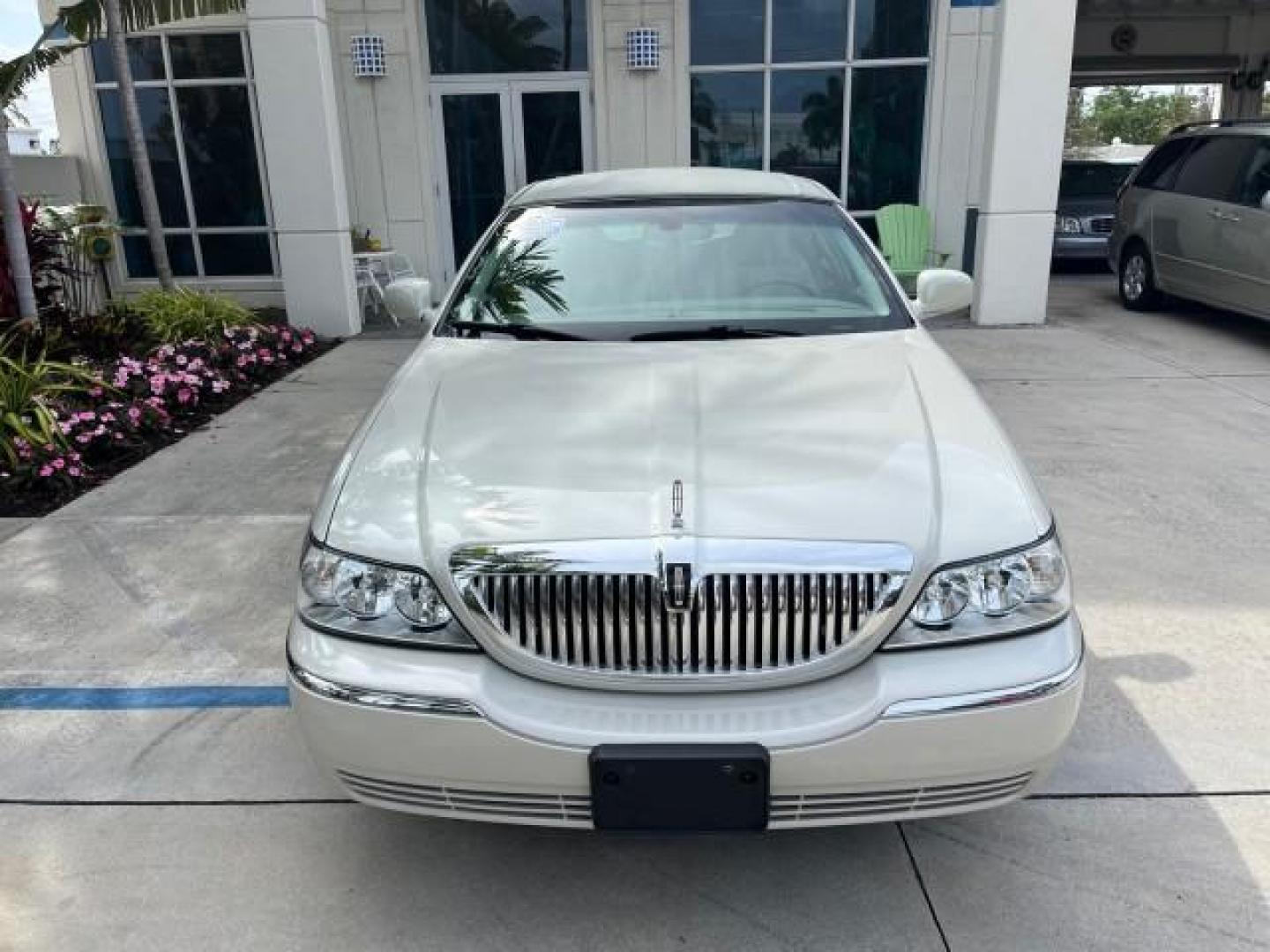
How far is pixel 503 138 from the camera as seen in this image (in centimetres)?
1149

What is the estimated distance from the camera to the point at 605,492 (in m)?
2.27

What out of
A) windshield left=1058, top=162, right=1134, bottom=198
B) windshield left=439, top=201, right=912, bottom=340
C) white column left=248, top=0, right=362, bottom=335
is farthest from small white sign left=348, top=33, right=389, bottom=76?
windshield left=1058, top=162, right=1134, bottom=198

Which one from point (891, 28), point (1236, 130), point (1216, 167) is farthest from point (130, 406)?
point (1236, 130)

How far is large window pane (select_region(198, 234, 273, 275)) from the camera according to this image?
11.7 meters

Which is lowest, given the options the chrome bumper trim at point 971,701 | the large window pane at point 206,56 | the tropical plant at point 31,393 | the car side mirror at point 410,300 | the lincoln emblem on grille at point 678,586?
the tropical plant at point 31,393

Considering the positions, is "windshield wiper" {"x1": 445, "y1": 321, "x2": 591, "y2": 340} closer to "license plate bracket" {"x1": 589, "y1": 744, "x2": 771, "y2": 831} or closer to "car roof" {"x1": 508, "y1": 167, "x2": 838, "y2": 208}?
"car roof" {"x1": 508, "y1": 167, "x2": 838, "y2": 208}

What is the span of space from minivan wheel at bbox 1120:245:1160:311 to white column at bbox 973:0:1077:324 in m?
1.34

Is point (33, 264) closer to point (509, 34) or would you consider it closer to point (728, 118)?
point (509, 34)

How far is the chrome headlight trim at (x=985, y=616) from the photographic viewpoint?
2.14m

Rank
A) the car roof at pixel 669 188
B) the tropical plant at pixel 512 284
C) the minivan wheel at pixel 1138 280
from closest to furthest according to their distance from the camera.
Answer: the tropical plant at pixel 512 284, the car roof at pixel 669 188, the minivan wheel at pixel 1138 280

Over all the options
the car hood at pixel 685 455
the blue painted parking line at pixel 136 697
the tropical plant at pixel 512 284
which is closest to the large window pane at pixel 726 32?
the tropical plant at pixel 512 284

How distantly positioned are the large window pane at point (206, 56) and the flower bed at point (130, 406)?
4268 millimetres

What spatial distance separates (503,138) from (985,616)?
1049 centimetres

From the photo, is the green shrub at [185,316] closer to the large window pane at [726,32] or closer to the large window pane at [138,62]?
the large window pane at [138,62]
